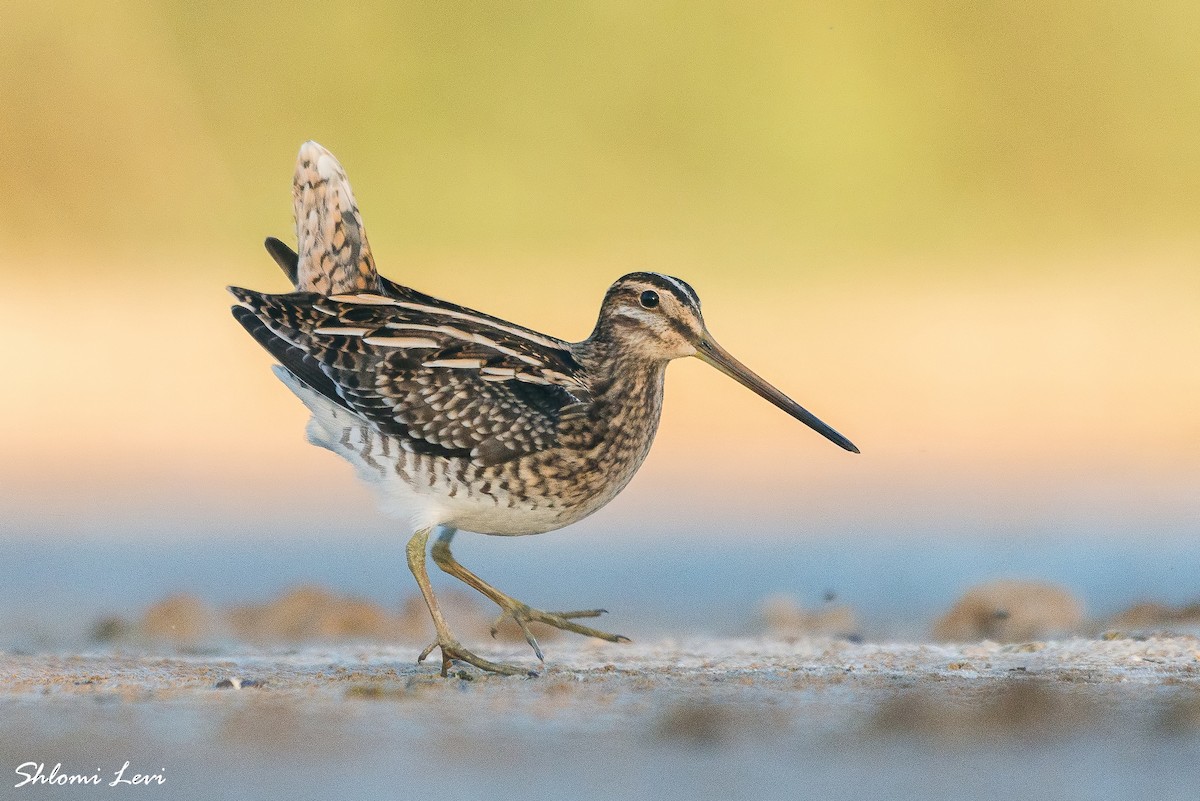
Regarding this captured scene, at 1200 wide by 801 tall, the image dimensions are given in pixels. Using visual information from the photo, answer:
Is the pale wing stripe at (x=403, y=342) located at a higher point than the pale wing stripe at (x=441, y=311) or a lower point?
lower

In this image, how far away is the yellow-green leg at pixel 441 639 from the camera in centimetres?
559

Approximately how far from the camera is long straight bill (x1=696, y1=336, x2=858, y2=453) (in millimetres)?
6160

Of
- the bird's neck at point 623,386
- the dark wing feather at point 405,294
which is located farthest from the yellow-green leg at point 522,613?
the dark wing feather at point 405,294

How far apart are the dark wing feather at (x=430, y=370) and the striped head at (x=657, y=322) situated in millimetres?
226

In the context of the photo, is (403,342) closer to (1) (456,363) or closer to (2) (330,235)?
(1) (456,363)

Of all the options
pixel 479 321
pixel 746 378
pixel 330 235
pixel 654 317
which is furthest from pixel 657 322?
pixel 330 235

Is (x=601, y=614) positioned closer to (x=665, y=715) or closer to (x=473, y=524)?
(x=473, y=524)

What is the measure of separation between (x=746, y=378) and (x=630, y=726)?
1794mm

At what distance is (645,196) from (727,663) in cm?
749

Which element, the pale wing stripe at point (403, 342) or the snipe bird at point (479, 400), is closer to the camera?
the snipe bird at point (479, 400)

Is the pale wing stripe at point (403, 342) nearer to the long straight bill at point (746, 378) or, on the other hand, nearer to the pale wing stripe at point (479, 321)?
the pale wing stripe at point (479, 321)

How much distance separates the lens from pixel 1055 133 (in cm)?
1317

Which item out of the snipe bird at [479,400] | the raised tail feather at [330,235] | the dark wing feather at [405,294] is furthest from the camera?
the raised tail feather at [330,235]

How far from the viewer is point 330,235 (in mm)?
6543
